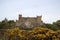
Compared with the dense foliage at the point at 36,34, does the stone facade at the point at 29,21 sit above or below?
above

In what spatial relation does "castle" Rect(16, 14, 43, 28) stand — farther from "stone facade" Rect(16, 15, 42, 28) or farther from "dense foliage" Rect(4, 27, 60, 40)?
A: "dense foliage" Rect(4, 27, 60, 40)

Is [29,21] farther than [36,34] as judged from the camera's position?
Yes

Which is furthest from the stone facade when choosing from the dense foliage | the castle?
the dense foliage

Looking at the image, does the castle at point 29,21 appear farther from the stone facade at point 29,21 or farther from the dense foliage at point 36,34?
the dense foliage at point 36,34

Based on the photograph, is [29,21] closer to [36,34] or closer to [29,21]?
[29,21]

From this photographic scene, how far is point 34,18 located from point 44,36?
61.9ft

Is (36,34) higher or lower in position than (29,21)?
lower

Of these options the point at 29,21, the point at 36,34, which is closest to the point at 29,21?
the point at 29,21

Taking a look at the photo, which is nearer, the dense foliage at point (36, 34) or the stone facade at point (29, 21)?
the dense foliage at point (36, 34)

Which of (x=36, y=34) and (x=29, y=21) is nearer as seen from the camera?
(x=36, y=34)

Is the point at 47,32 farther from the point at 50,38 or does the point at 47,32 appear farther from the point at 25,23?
the point at 25,23

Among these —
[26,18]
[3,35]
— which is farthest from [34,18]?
[3,35]

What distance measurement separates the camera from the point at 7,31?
30.9 metres

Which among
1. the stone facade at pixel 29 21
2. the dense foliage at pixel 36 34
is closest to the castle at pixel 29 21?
the stone facade at pixel 29 21
